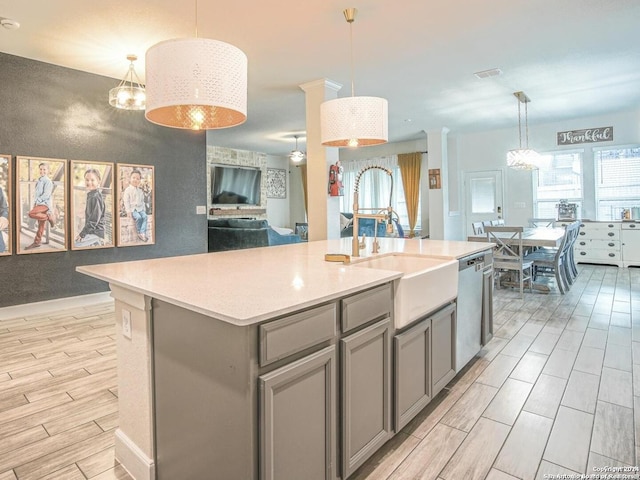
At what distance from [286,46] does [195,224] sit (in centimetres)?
271

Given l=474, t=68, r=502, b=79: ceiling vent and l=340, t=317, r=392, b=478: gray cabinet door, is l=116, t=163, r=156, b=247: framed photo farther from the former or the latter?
l=474, t=68, r=502, b=79: ceiling vent

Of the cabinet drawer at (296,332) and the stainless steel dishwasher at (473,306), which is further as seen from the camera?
the stainless steel dishwasher at (473,306)

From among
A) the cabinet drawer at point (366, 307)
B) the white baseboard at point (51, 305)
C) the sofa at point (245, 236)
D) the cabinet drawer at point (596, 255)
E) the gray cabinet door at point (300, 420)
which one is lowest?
the white baseboard at point (51, 305)

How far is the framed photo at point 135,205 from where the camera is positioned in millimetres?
4582

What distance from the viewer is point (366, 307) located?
1556 mm

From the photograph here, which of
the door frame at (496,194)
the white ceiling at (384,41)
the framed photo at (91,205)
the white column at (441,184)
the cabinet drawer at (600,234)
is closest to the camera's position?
the white ceiling at (384,41)

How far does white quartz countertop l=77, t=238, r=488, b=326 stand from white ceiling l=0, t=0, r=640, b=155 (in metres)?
2.06

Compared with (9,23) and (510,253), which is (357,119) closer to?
(9,23)

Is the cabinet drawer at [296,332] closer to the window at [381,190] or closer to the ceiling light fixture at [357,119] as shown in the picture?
the ceiling light fixture at [357,119]

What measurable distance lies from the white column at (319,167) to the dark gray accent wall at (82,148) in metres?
1.61

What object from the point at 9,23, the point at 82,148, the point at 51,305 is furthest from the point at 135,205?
the point at 9,23

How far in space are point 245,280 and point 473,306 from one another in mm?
1737

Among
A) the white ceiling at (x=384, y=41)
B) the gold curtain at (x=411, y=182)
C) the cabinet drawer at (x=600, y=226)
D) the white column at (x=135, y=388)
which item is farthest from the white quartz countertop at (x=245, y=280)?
the gold curtain at (x=411, y=182)

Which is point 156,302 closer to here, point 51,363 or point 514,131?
point 51,363
